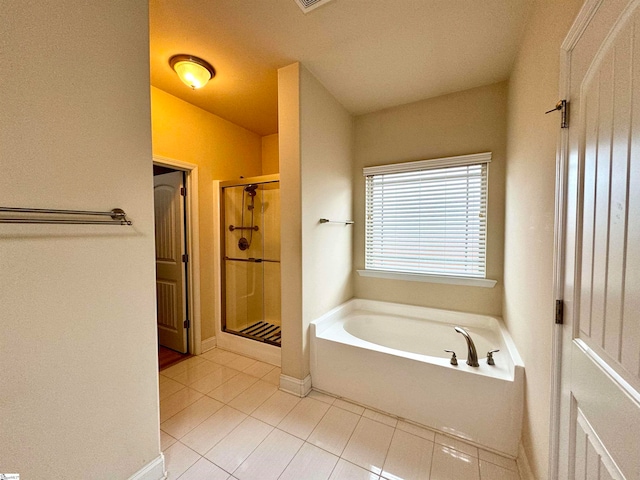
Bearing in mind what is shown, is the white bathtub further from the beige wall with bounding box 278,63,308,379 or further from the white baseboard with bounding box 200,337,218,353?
the white baseboard with bounding box 200,337,218,353

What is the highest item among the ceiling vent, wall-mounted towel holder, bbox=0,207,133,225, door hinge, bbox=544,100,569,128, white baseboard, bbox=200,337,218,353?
the ceiling vent

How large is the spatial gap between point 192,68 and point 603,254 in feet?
8.22

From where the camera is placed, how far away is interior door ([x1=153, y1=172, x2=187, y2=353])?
2.63 metres

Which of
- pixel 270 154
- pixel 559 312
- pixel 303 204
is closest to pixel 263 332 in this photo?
pixel 303 204

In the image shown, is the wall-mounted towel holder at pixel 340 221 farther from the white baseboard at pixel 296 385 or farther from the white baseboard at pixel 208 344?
the white baseboard at pixel 208 344

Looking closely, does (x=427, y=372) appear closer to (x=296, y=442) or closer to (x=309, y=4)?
(x=296, y=442)

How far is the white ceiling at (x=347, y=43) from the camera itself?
55.9 inches

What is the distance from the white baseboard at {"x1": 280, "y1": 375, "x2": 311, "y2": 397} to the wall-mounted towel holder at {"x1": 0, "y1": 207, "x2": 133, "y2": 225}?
1.63 m

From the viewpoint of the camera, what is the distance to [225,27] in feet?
5.08

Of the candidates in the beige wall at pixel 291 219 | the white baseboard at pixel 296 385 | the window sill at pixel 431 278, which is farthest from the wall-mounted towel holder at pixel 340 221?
the white baseboard at pixel 296 385

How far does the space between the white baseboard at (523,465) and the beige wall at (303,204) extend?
1.40 m

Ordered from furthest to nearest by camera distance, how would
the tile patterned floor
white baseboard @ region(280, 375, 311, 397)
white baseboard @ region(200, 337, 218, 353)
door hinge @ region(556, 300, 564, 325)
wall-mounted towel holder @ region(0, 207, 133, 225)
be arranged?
→ white baseboard @ region(200, 337, 218, 353) < white baseboard @ region(280, 375, 311, 397) < the tile patterned floor < door hinge @ region(556, 300, 564, 325) < wall-mounted towel holder @ region(0, 207, 133, 225)

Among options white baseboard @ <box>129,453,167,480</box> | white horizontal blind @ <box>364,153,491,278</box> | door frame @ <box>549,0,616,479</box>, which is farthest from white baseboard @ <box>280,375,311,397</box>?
door frame @ <box>549,0,616,479</box>

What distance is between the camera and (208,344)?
2.75 m
